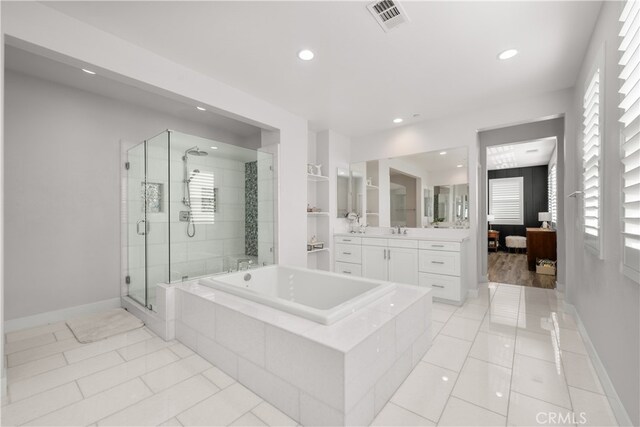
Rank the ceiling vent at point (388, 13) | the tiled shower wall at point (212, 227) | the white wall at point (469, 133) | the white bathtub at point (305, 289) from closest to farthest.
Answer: the white bathtub at point (305, 289)
the ceiling vent at point (388, 13)
the tiled shower wall at point (212, 227)
the white wall at point (469, 133)

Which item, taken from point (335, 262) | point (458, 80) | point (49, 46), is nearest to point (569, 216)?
point (458, 80)

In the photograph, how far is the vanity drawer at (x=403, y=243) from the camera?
3473mm

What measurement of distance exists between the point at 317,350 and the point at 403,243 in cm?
249

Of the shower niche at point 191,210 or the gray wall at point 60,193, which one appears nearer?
the gray wall at point 60,193

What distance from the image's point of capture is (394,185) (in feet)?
13.8

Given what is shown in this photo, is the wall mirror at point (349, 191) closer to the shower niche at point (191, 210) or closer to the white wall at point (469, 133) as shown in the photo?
the white wall at point (469, 133)

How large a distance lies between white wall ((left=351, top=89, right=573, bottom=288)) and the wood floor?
56cm

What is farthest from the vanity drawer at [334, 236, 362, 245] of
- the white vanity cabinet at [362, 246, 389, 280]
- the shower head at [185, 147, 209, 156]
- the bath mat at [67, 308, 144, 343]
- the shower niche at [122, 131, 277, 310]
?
the bath mat at [67, 308, 144, 343]

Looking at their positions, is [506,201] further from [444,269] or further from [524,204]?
[444,269]

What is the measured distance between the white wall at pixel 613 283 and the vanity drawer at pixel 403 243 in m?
1.61

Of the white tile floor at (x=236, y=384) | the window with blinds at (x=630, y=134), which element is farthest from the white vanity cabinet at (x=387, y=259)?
the window with blinds at (x=630, y=134)

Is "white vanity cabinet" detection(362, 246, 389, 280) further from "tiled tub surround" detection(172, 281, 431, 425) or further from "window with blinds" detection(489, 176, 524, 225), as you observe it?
"window with blinds" detection(489, 176, 524, 225)

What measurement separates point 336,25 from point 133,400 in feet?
8.94

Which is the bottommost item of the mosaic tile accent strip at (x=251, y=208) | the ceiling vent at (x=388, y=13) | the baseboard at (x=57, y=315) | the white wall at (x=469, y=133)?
the baseboard at (x=57, y=315)
